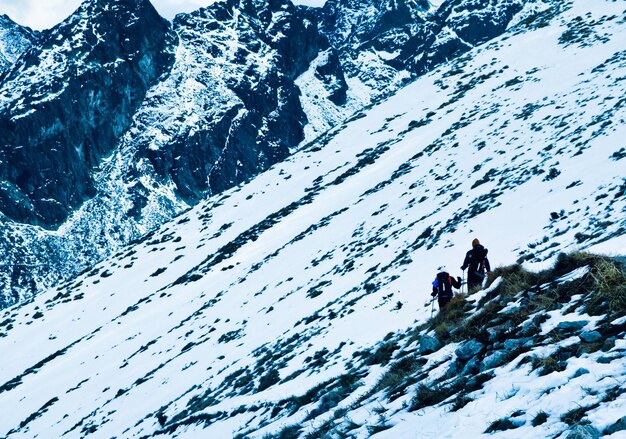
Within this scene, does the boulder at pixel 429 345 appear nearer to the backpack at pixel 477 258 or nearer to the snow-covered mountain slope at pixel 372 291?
the snow-covered mountain slope at pixel 372 291

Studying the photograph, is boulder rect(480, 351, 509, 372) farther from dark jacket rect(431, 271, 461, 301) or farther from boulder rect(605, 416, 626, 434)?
dark jacket rect(431, 271, 461, 301)

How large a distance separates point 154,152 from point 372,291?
147 metres

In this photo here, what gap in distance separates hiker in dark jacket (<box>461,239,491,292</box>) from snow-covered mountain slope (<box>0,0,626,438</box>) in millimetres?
845

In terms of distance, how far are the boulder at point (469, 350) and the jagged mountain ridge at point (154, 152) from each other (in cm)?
13153

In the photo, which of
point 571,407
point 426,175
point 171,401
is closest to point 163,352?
point 171,401

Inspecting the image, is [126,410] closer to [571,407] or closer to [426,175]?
[571,407]

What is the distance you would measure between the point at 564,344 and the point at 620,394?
1.69 metres

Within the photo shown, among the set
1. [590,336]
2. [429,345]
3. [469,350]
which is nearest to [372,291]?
[429,345]

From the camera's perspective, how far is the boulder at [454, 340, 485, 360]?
805cm

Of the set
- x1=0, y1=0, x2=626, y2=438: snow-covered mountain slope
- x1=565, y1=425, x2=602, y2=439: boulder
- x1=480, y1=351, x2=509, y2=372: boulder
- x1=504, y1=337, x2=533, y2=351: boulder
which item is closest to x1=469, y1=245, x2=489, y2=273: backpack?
x1=0, y1=0, x2=626, y2=438: snow-covered mountain slope

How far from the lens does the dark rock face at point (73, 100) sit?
14350cm

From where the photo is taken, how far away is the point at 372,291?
725 inches

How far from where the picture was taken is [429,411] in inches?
271

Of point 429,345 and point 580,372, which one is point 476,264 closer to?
point 429,345
